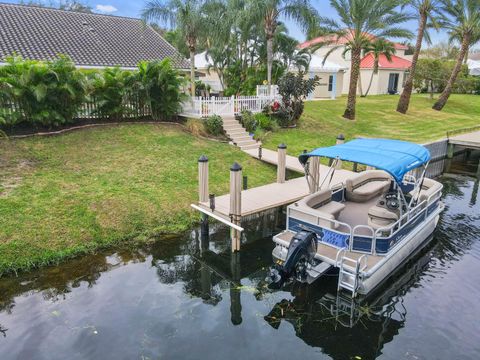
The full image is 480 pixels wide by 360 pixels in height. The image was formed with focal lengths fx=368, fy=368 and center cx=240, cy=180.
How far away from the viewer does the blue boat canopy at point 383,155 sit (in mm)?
8609

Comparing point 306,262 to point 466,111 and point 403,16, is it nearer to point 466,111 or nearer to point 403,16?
point 403,16

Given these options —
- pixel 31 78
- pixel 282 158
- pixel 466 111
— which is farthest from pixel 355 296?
pixel 466 111

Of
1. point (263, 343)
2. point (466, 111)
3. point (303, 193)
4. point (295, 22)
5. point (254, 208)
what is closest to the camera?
point (263, 343)

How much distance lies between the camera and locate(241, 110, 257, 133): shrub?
18.8m

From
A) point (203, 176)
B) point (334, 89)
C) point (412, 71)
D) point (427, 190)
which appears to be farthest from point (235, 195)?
point (334, 89)

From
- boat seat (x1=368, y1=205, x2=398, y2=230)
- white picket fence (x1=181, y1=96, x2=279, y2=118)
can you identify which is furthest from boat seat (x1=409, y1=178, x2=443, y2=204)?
white picket fence (x1=181, y1=96, x2=279, y2=118)

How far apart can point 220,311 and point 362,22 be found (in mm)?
21165

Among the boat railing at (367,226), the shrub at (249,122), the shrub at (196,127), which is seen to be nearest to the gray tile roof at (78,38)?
the shrub at (196,127)

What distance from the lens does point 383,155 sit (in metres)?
9.30

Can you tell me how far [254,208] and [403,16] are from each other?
817 inches

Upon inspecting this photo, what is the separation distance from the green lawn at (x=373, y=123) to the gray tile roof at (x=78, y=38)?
9.02 m

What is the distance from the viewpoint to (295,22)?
67.6 ft

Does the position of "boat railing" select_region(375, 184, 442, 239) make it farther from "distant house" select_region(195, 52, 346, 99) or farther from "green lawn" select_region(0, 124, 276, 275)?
"distant house" select_region(195, 52, 346, 99)

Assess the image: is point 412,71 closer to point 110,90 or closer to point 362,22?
point 362,22
